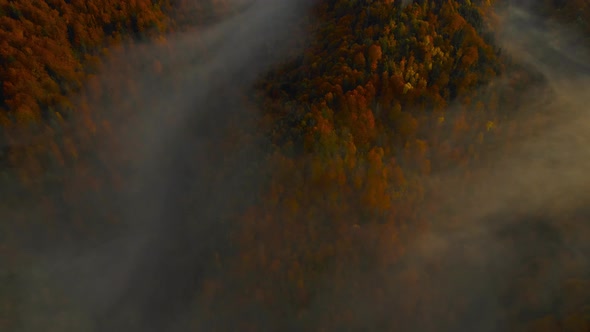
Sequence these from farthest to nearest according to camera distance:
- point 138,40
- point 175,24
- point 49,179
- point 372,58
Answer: point 175,24 → point 138,40 → point 372,58 → point 49,179

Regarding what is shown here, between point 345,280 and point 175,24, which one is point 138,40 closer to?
point 175,24

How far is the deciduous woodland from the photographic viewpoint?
68.0ft

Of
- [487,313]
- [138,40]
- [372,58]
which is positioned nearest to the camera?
[487,313]

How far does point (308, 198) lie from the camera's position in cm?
2281

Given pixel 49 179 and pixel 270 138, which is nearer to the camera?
pixel 49 179

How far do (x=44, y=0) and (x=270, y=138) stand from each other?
16.4m

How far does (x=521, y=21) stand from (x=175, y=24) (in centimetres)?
2666

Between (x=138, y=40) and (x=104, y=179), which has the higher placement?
(x=138, y=40)

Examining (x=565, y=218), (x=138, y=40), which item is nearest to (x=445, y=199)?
(x=565, y=218)

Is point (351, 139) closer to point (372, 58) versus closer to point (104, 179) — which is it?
point (372, 58)

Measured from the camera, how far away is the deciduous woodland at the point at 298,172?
68.0 feet

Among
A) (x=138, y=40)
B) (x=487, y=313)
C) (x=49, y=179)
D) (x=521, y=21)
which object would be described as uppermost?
(x=138, y=40)

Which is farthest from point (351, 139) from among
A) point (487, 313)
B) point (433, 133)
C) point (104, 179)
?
point (104, 179)

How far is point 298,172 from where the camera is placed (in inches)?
878
